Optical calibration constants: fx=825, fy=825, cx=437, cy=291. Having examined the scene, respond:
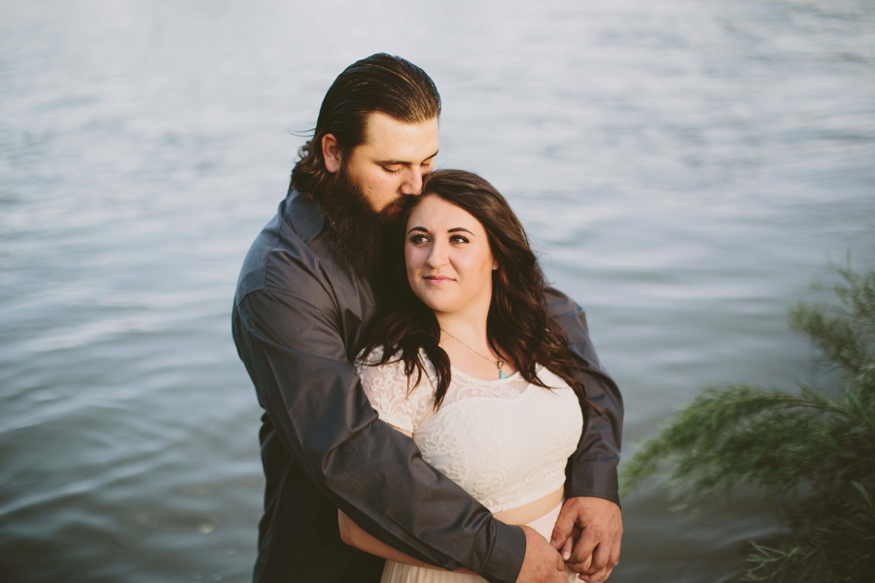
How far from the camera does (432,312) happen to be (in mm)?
2275

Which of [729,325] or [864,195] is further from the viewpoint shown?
[864,195]

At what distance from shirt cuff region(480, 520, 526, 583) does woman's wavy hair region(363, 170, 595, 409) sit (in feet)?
1.16

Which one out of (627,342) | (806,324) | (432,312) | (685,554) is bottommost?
(685,554)

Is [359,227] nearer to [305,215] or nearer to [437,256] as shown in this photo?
[305,215]

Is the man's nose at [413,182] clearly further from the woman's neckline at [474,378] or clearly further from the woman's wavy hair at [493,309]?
the woman's neckline at [474,378]

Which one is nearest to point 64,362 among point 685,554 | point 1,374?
point 1,374

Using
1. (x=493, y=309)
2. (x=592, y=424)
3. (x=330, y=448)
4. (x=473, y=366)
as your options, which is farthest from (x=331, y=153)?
(x=592, y=424)

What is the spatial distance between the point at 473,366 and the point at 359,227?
496 mm

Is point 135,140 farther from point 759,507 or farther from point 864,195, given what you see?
point 759,507

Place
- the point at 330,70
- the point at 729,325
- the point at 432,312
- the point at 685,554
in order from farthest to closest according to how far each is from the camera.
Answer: the point at 330,70 < the point at 729,325 < the point at 685,554 < the point at 432,312

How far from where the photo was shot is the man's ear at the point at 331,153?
2.45 meters

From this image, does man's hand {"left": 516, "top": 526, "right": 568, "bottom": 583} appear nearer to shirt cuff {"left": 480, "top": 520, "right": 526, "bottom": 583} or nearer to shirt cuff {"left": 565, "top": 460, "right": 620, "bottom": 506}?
shirt cuff {"left": 480, "top": 520, "right": 526, "bottom": 583}

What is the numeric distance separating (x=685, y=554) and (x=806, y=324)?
1.07 meters

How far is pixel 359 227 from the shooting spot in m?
2.28
